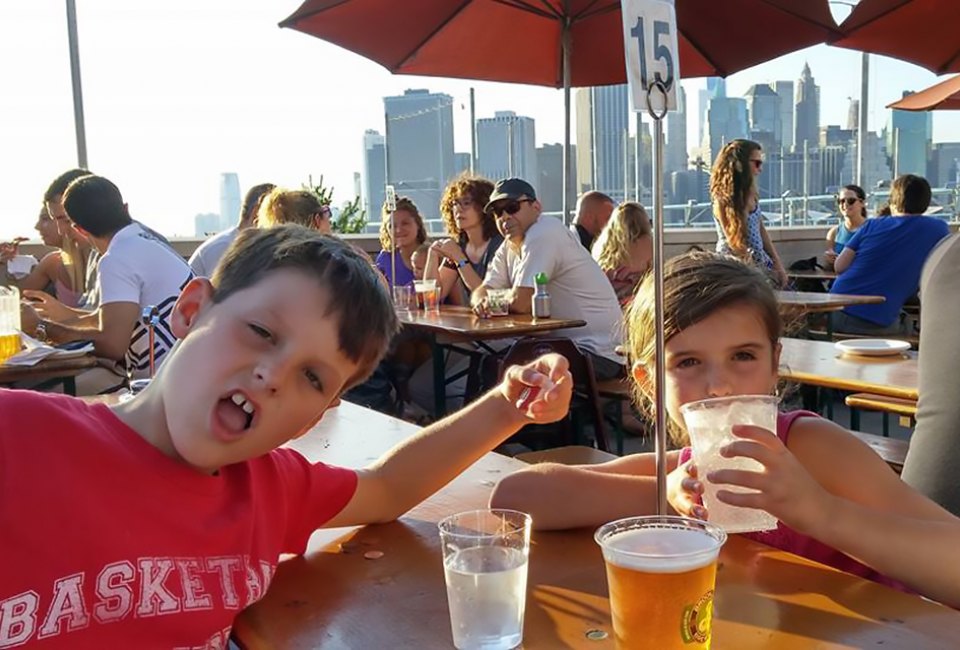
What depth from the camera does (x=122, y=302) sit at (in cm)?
402

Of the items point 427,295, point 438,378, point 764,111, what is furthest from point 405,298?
point 764,111

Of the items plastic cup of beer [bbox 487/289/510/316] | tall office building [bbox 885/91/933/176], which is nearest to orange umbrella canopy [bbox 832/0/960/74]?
plastic cup of beer [bbox 487/289/510/316]

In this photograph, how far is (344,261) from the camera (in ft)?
4.31

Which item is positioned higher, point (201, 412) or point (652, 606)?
point (201, 412)

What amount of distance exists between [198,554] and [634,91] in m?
0.79

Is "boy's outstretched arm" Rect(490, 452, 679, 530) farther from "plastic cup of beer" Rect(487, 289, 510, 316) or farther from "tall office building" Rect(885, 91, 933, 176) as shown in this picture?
"tall office building" Rect(885, 91, 933, 176)

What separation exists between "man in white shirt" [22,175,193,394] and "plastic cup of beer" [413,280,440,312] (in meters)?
1.86

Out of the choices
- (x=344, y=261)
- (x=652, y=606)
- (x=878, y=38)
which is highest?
(x=878, y=38)

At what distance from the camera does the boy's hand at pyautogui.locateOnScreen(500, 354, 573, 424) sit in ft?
4.33

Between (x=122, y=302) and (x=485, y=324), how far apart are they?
1.83 metres

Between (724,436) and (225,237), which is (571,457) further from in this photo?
(225,237)

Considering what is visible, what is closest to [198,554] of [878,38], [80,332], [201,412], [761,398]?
[201,412]

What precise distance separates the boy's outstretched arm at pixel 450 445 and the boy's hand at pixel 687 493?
203mm

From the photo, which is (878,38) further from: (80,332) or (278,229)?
(278,229)
